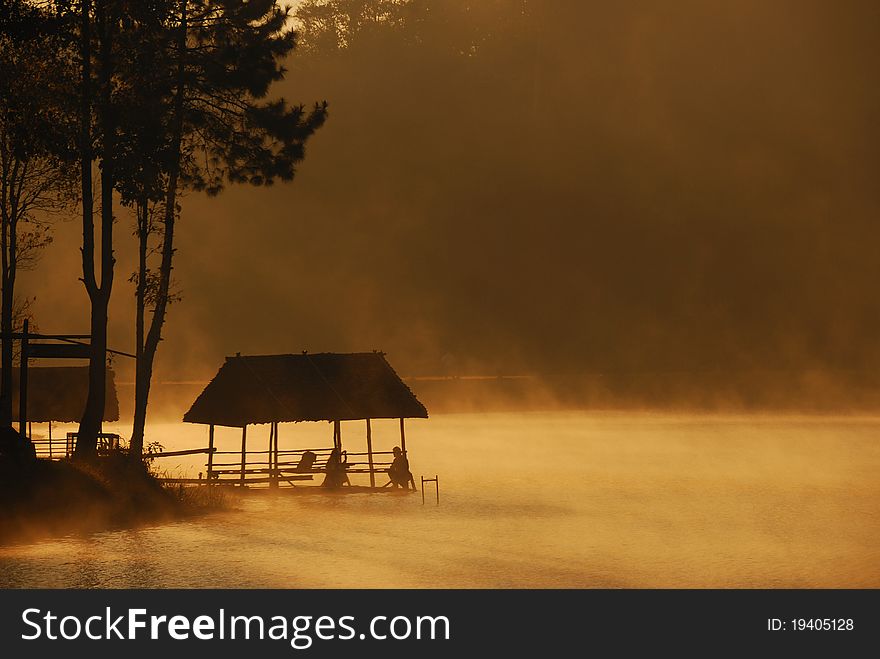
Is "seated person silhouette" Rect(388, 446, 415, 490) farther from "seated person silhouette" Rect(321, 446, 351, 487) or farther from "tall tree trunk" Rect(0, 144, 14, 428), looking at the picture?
"tall tree trunk" Rect(0, 144, 14, 428)

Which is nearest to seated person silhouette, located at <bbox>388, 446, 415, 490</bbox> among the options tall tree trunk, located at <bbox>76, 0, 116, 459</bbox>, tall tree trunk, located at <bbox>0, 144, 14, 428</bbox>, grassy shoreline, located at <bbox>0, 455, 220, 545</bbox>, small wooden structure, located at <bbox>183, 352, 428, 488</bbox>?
small wooden structure, located at <bbox>183, 352, 428, 488</bbox>

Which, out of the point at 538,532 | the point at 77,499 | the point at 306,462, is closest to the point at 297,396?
the point at 306,462

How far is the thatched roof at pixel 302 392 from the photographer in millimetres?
43375

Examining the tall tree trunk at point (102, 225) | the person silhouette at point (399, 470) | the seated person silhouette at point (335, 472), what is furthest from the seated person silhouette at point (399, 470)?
the tall tree trunk at point (102, 225)

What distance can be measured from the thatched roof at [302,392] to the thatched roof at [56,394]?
1632 cm

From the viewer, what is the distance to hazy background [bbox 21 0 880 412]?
128125mm

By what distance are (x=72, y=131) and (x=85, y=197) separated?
1924mm

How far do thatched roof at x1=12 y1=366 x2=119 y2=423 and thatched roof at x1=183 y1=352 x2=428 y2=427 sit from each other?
16.3 meters

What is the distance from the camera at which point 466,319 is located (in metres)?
132

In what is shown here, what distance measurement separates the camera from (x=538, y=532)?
3494cm

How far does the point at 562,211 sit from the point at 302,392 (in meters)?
99.6
